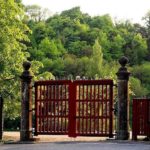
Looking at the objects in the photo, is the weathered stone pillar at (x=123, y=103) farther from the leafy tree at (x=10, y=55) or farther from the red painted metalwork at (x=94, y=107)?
the leafy tree at (x=10, y=55)

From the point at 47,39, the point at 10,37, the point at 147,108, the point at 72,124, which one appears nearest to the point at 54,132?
the point at 72,124

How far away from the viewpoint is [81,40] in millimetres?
82875

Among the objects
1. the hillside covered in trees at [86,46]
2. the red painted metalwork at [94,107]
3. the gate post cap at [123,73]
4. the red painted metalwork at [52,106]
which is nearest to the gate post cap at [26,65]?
the red painted metalwork at [52,106]

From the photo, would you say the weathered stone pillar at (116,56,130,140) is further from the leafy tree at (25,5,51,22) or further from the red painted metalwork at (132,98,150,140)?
the leafy tree at (25,5,51,22)

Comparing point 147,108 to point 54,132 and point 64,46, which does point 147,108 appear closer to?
point 54,132

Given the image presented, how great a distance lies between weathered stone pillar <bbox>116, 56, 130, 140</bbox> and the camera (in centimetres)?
1681

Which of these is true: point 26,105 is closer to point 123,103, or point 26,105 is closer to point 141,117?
point 123,103

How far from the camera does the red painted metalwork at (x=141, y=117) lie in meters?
16.6

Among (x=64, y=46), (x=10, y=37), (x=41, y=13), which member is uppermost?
(x=41, y=13)

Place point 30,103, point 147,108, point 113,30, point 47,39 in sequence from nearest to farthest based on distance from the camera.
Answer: point 147,108
point 30,103
point 47,39
point 113,30

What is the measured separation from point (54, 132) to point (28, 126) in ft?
3.20

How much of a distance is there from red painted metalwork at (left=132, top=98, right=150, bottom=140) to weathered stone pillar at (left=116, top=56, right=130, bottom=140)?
11.6 inches

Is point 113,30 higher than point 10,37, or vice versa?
point 113,30

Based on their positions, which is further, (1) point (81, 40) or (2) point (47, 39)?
(1) point (81, 40)
